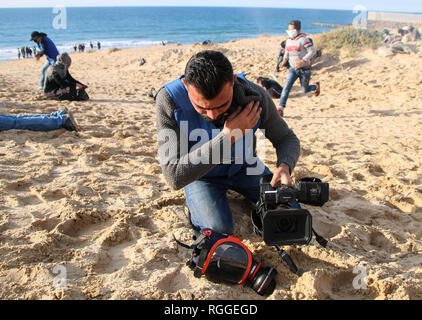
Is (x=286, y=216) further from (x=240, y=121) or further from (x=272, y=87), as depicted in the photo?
(x=272, y=87)

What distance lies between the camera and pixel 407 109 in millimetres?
6184

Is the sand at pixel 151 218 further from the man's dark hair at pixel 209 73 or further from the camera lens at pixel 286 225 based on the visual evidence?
the man's dark hair at pixel 209 73

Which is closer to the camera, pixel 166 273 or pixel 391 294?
pixel 391 294

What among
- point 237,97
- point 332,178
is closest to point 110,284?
point 237,97

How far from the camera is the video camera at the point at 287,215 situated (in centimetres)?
179

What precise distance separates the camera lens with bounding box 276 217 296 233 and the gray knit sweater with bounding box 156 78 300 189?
47 centimetres

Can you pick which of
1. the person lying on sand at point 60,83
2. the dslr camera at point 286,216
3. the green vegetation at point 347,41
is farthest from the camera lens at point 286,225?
the green vegetation at point 347,41

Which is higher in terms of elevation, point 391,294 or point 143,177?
point 143,177

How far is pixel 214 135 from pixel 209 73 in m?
0.53

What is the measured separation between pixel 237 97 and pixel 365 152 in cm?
→ 260

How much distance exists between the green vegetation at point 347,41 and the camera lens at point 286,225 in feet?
31.2

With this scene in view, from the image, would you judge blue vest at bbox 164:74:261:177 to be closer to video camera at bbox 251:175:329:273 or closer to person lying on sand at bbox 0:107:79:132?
video camera at bbox 251:175:329:273
